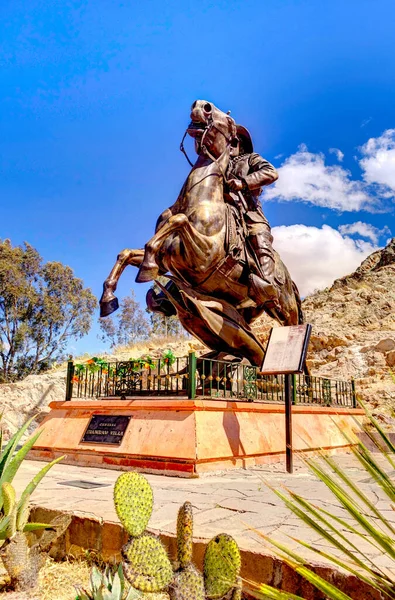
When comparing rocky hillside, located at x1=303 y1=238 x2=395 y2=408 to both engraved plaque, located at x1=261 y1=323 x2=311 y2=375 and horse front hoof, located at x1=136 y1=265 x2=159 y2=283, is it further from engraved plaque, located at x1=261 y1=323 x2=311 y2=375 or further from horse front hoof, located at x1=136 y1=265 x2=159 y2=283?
horse front hoof, located at x1=136 y1=265 x2=159 y2=283

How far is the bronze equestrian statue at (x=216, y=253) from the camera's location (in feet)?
22.7

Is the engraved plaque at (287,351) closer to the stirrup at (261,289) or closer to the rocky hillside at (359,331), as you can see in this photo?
the stirrup at (261,289)

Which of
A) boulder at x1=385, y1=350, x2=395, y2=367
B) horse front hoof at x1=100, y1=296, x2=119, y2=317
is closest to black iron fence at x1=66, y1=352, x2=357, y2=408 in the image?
horse front hoof at x1=100, y1=296, x2=119, y2=317

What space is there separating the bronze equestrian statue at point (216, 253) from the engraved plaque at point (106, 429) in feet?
5.06

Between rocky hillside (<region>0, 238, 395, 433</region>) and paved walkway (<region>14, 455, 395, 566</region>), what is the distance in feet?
20.8

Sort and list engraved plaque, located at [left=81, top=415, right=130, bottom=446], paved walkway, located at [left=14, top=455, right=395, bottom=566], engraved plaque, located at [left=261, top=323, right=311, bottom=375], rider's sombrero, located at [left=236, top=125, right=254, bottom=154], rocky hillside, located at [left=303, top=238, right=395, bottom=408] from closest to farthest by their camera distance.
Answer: paved walkway, located at [left=14, top=455, right=395, bottom=566], engraved plaque, located at [left=261, top=323, right=311, bottom=375], engraved plaque, located at [left=81, top=415, right=130, bottom=446], rider's sombrero, located at [left=236, top=125, right=254, bottom=154], rocky hillside, located at [left=303, top=238, right=395, bottom=408]

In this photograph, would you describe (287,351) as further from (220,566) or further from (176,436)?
(220,566)

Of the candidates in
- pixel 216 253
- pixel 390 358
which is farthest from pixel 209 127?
pixel 390 358

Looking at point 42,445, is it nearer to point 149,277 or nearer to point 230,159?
point 149,277

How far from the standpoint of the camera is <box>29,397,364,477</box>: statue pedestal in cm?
540

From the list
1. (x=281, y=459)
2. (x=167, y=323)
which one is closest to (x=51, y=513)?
(x=281, y=459)

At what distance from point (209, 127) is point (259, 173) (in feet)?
3.56

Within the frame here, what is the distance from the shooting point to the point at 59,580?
2.88 meters


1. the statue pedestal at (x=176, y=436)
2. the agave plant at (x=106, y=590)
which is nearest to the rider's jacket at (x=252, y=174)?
the statue pedestal at (x=176, y=436)
